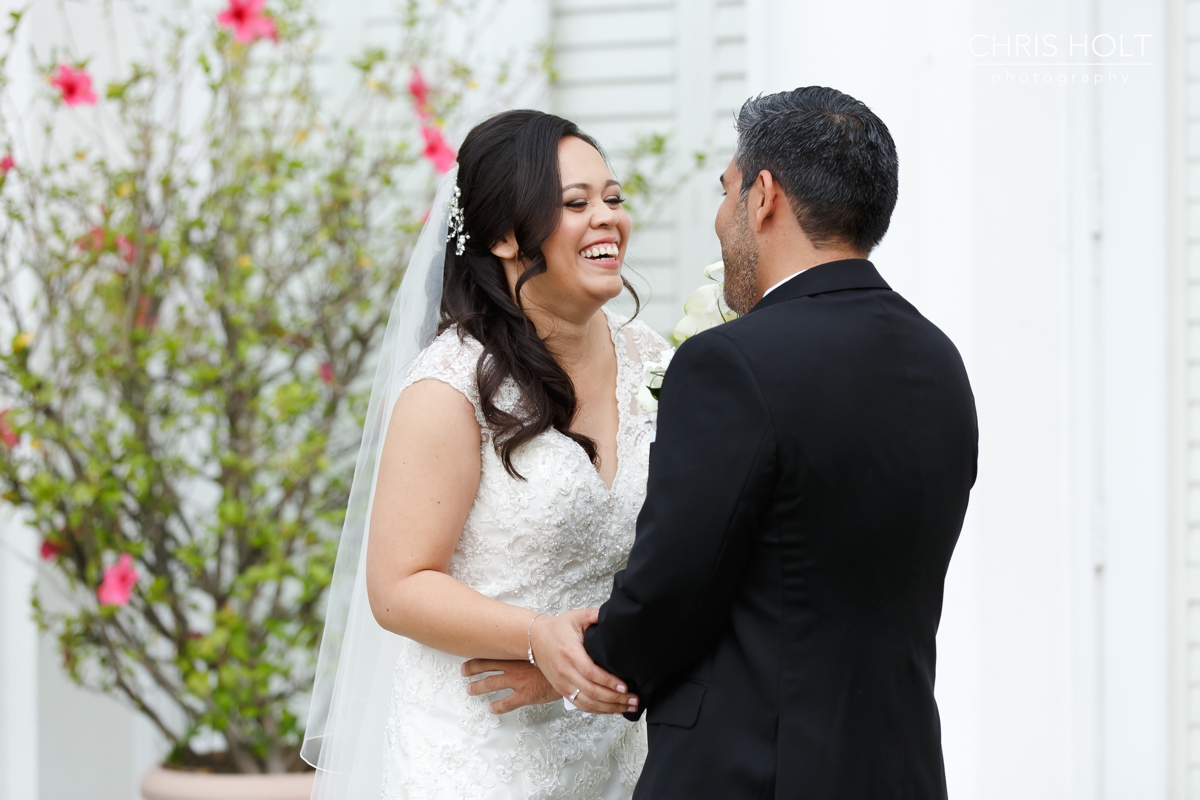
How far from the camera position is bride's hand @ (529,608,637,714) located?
1.79 metres

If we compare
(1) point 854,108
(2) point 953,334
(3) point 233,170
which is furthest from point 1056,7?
(3) point 233,170

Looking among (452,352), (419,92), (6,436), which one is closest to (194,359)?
(6,436)

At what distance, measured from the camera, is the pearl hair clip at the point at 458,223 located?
2.38 metres

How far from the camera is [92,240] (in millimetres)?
3689

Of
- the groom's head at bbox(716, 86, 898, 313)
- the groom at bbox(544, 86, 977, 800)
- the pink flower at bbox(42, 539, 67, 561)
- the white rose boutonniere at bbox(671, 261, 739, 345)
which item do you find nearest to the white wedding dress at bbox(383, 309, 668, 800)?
the white rose boutonniere at bbox(671, 261, 739, 345)

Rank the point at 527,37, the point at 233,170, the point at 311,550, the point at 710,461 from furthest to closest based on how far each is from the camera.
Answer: the point at 527,37, the point at 233,170, the point at 311,550, the point at 710,461

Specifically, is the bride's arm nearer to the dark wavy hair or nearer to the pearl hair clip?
the dark wavy hair

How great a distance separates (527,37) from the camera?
4.48 meters

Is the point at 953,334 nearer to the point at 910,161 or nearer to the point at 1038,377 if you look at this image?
the point at 1038,377

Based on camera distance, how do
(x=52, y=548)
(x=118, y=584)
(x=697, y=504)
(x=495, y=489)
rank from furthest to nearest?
(x=52, y=548)
(x=118, y=584)
(x=495, y=489)
(x=697, y=504)

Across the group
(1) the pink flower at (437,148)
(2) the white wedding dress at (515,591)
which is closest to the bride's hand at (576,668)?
(2) the white wedding dress at (515,591)

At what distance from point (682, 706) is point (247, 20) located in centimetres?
304

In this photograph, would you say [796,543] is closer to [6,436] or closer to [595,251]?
[595,251]

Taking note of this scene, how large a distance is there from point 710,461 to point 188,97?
3721 mm
